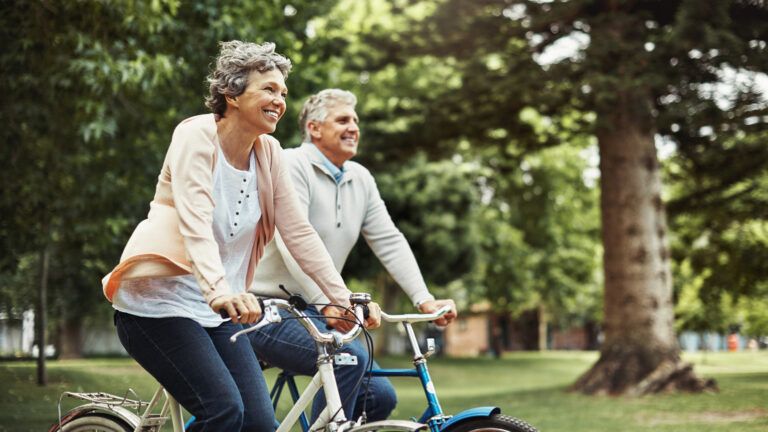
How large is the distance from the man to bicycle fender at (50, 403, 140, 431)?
0.56m

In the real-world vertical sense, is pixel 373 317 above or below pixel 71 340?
above

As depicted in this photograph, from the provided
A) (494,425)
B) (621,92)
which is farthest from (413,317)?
(621,92)

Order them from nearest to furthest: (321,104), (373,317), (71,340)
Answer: (373,317), (321,104), (71,340)

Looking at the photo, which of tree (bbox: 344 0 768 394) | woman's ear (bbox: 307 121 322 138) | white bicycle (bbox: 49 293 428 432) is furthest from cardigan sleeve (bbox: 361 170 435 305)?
tree (bbox: 344 0 768 394)

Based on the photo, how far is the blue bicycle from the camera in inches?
137

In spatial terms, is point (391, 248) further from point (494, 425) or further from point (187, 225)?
point (187, 225)

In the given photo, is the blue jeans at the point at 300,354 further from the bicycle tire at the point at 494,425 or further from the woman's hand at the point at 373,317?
the bicycle tire at the point at 494,425

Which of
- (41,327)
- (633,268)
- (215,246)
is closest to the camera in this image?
(215,246)

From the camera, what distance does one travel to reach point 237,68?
11.8 feet

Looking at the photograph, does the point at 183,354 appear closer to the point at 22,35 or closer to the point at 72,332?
the point at 22,35

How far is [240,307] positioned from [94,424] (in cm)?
134

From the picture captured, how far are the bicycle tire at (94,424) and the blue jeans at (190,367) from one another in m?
0.54

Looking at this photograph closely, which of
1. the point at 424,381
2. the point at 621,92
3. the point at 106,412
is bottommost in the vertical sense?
the point at 106,412

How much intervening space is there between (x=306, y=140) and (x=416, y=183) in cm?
2162
